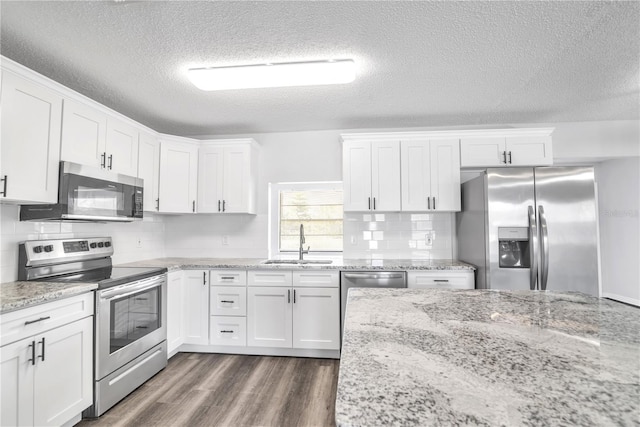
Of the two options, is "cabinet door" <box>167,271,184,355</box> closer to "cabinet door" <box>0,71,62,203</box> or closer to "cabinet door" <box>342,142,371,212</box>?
"cabinet door" <box>0,71,62,203</box>

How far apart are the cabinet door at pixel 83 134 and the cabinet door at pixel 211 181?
107 cm

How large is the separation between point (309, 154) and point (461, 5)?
2.32 meters

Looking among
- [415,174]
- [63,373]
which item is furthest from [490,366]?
[415,174]

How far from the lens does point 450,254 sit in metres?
3.56

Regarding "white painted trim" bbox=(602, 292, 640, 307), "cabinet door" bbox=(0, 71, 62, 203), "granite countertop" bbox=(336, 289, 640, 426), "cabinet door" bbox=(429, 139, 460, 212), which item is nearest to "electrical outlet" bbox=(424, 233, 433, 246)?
"cabinet door" bbox=(429, 139, 460, 212)

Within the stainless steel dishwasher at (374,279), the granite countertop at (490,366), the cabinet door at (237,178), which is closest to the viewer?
the granite countertop at (490,366)

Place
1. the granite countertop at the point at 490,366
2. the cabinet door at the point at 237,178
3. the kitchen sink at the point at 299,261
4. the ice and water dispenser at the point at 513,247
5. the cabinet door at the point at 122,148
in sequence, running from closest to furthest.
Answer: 1. the granite countertop at the point at 490,366
2. the cabinet door at the point at 122,148
3. the ice and water dispenser at the point at 513,247
4. the kitchen sink at the point at 299,261
5. the cabinet door at the point at 237,178

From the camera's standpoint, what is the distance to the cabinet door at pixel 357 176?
11.0 feet

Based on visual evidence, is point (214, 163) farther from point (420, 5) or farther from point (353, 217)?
point (420, 5)

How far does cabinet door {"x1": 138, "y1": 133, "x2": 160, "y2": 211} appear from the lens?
3.08 m

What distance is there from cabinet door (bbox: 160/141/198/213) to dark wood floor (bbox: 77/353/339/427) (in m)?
1.53

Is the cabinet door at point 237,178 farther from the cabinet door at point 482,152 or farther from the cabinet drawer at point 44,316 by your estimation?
the cabinet door at point 482,152

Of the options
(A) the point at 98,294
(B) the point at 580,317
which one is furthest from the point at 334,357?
(B) the point at 580,317

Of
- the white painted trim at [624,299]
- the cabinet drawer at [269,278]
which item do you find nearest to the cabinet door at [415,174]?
the cabinet drawer at [269,278]
